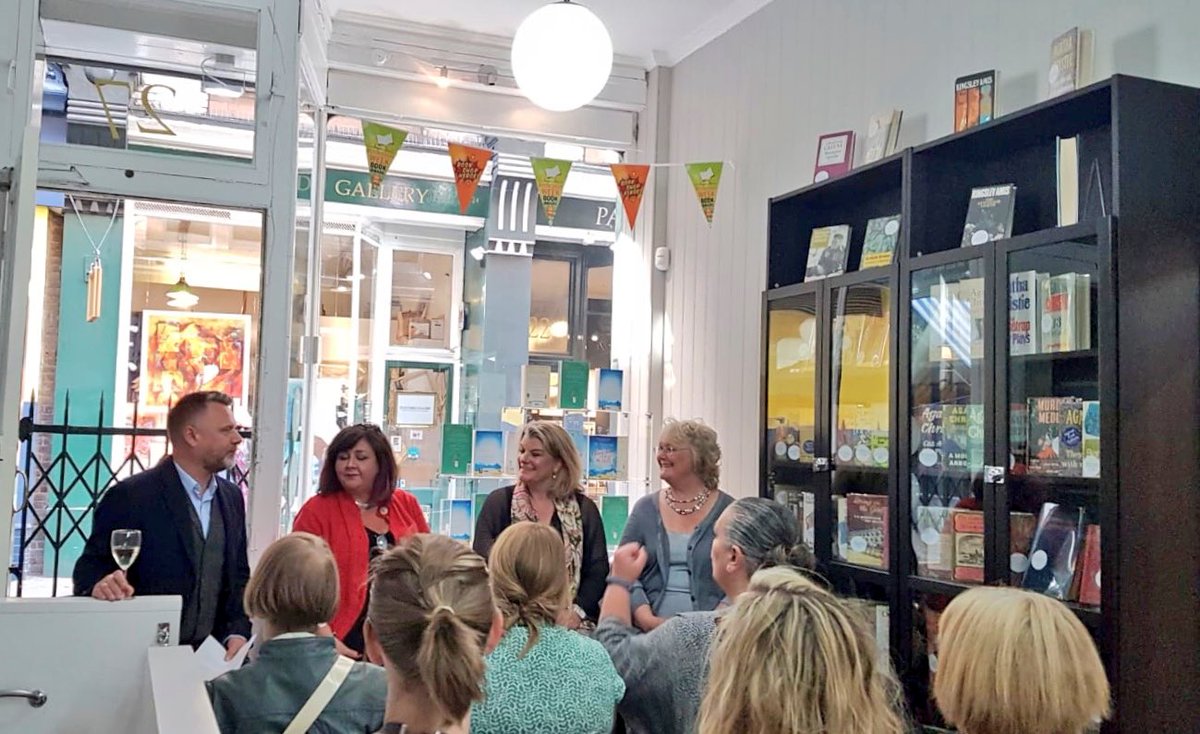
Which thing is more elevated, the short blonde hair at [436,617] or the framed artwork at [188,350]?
the framed artwork at [188,350]

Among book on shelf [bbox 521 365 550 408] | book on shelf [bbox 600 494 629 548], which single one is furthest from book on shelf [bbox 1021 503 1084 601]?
book on shelf [bbox 521 365 550 408]

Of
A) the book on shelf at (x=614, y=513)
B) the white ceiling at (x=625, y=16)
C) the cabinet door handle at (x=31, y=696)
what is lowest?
the cabinet door handle at (x=31, y=696)

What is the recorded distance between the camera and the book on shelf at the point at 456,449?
495 cm

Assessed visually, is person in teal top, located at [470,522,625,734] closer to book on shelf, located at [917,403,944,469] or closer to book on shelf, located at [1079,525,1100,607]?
book on shelf, located at [1079,525,1100,607]

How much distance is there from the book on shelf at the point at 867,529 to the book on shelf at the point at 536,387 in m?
2.11

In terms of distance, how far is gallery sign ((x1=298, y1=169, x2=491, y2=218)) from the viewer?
6.57m

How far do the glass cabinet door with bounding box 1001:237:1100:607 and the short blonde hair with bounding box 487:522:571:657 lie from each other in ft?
4.39

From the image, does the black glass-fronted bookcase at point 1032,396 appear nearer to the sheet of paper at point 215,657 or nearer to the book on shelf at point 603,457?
the book on shelf at point 603,457

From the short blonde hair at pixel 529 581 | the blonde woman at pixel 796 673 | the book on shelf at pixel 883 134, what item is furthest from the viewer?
the book on shelf at pixel 883 134

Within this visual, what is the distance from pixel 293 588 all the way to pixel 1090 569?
1.88 meters

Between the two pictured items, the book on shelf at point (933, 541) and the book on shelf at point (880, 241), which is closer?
the book on shelf at point (933, 541)

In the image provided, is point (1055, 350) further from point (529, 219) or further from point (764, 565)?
point (529, 219)

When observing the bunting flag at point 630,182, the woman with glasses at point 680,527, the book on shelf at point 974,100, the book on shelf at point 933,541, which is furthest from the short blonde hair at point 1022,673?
the bunting flag at point 630,182

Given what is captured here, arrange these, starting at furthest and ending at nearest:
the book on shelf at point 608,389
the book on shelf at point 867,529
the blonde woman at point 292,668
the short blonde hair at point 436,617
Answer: the book on shelf at point 608,389 < the book on shelf at point 867,529 < the blonde woman at point 292,668 < the short blonde hair at point 436,617
